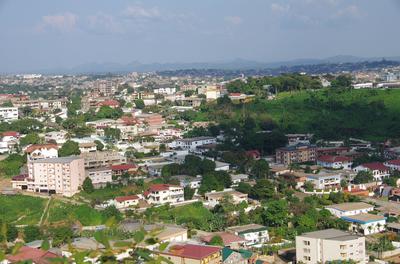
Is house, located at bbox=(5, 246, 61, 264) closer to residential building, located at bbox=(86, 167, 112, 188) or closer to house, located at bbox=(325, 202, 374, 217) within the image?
house, located at bbox=(325, 202, 374, 217)

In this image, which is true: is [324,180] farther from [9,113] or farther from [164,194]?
[9,113]

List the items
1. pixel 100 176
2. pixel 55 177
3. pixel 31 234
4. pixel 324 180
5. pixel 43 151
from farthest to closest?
pixel 43 151, pixel 100 176, pixel 324 180, pixel 55 177, pixel 31 234

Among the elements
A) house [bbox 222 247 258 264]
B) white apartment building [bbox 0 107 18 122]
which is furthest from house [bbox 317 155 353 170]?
white apartment building [bbox 0 107 18 122]

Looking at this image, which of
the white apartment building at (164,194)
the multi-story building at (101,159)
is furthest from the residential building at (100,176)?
the white apartment building at (164,194)

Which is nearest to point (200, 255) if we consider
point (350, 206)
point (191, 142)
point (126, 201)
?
point (350, 206)

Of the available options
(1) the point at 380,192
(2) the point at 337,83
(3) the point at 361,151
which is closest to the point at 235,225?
(1) the point at 380,192
